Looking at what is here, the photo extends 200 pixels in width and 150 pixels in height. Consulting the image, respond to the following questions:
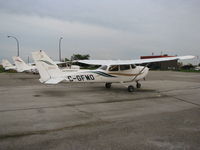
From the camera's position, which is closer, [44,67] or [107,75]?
[44,67]

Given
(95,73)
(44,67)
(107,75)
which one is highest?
(44,67)

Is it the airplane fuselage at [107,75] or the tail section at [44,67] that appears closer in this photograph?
the tail section at [44,67]

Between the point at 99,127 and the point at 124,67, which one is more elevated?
the point at 124,67

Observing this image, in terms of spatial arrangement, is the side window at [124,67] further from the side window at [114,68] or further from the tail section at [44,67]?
the tail section at [44,67]

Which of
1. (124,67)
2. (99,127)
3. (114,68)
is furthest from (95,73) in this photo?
(99,127)

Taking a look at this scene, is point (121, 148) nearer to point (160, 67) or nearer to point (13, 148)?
point (13, 148)

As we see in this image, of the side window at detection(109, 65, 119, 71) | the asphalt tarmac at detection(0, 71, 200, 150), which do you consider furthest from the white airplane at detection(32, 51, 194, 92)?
the asphalt tarmac at detection(0, 71, 200, 150)

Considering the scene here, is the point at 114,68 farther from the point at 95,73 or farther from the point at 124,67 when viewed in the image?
the point at 95,73

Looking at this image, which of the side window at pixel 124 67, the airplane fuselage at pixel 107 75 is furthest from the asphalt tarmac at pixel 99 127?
the side window at pixel 124 67

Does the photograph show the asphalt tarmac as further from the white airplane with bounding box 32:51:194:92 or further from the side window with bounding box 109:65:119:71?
the side window with bounding box 109:65:119:71

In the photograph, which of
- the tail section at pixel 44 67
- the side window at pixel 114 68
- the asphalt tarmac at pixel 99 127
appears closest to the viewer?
the asphalt tarmac at pixel 99 127

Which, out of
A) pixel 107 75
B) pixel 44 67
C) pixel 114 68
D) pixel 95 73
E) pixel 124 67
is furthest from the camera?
pixel 124 67

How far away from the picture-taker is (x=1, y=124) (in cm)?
433

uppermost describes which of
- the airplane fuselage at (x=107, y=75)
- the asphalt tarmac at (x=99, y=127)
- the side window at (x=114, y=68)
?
the side window at (x=114, y=68)
